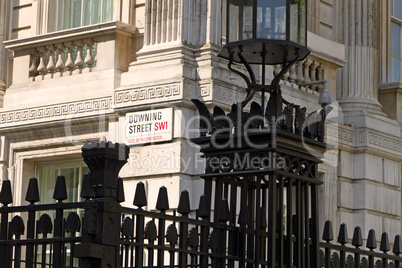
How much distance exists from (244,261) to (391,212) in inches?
401

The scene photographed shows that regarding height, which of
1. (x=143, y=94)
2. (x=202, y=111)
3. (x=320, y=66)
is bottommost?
(x=202, y=111)

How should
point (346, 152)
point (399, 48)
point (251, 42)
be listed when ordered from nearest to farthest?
point (251, 42) → point (346, 152) → point (399, 48)

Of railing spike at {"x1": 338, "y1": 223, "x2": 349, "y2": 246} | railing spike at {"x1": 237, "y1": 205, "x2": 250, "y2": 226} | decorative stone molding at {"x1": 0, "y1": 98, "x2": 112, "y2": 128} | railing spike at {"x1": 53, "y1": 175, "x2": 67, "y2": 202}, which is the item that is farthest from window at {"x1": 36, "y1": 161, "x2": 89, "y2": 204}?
railing spike at {"x1": 53, "y1": 175, "x2": 67, "y2": 202}

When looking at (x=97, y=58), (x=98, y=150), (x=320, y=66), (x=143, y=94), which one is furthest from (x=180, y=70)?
(x=98, y=150)

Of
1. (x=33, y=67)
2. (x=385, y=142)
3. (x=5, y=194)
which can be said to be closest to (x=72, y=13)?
(x=33, y=67)

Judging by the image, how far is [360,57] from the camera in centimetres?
1612

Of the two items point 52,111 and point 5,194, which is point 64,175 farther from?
point 5,194

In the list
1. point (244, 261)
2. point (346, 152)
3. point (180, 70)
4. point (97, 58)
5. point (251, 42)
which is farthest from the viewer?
point (346, 152)

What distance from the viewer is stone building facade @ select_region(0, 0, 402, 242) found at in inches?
506

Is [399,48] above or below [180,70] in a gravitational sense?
above

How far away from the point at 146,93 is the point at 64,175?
6.86 feet

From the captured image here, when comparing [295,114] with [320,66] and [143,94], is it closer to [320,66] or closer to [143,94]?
[143,94]

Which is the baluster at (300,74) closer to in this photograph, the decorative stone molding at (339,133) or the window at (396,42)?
the decorative stone molding at (339,133)

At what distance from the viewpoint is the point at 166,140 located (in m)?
12.8
